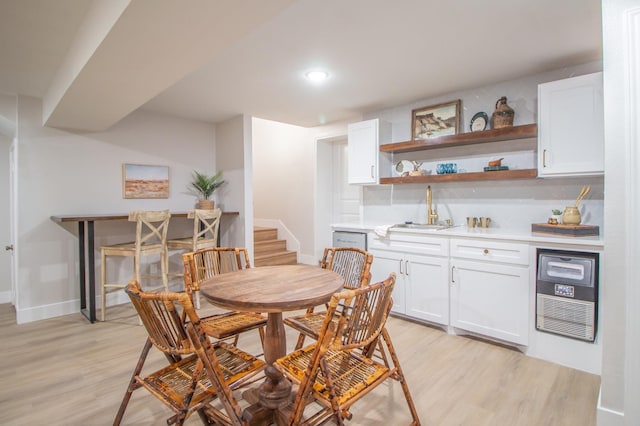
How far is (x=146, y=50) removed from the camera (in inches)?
72.0

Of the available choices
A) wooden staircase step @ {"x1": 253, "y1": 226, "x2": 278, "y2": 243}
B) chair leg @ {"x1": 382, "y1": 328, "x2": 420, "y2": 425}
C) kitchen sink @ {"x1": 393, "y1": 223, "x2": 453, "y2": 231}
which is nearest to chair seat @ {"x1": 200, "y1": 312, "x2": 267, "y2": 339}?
chair leg @ {"x1": 382, "y1": 328, "x2": 420, "y2": 425}

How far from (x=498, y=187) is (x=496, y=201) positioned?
0.44 ft

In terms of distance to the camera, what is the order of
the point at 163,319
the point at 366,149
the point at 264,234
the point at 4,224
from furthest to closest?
the point at 264,234, the point at 4,224, the point at 366,149, the point at 163,319

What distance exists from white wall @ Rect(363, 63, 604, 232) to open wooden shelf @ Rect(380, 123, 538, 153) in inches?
4.9

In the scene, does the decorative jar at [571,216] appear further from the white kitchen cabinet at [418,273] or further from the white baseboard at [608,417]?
the white baseboard at [608,417]

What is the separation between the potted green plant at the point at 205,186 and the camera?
14.5 ft

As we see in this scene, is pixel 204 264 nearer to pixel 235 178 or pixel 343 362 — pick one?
pixel 343 362

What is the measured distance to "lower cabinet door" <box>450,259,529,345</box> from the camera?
8.45ft

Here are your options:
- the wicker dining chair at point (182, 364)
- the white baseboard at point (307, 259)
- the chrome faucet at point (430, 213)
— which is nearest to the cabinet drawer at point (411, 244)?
the chrome faucet at point (430, 213)

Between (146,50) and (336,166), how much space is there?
371 cm

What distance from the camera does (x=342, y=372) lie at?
5.20 ft

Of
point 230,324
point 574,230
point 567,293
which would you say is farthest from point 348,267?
point 574,230

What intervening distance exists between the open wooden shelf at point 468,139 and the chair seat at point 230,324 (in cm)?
243

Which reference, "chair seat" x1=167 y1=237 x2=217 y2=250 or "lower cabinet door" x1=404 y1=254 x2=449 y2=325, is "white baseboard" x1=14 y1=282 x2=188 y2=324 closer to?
"chair seat" x1=167 y1=237 x2=217 y2=250
